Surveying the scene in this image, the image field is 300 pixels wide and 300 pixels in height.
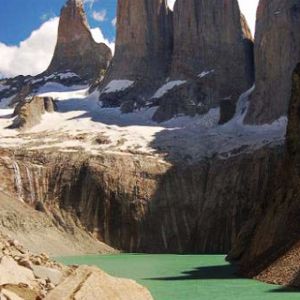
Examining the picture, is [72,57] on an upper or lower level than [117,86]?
upper

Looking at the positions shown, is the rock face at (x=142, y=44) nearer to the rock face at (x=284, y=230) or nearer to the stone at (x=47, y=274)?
the rock face at (x=284, y=230)

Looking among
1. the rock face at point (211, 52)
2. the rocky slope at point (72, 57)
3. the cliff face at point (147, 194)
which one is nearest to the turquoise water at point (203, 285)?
the cliff face at point (147, 194)

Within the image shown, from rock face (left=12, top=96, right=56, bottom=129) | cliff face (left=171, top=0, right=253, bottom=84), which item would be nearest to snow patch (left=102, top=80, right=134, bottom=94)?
cliff face (left=171, top=0, right=253, bottom=84)

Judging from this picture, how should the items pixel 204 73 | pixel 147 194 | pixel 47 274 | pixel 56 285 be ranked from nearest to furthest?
1. pixel 56 285
2. pixel 47 274
3. pixel 147 194
4. pixel 204 73

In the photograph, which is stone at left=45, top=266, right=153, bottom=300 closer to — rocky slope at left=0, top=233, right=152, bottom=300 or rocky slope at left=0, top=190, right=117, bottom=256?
rocky slope at left=0, top=233, right=152, bottom=300

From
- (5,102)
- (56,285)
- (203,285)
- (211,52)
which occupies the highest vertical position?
(211,52)

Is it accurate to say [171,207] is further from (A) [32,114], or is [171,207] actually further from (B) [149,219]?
(A) [32,114]

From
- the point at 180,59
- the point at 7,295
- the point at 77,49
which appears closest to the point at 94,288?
the point at 7,295

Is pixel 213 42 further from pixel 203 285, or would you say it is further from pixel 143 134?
pixel 203 285
